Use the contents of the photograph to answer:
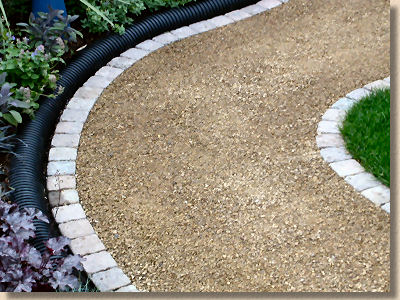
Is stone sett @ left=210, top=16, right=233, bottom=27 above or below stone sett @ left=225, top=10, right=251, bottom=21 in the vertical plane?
below

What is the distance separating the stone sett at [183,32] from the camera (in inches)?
212

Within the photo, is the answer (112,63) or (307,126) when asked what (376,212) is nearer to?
(307,126)

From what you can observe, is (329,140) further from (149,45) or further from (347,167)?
(149,45)

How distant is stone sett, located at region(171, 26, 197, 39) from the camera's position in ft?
17.6

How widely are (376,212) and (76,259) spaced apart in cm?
171

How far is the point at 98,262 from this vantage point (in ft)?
11.2

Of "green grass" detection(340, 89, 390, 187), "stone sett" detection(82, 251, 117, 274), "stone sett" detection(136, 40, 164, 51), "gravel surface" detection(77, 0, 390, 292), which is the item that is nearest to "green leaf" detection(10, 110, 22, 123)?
"gravel surface" detection(77, 0, 390, 292)

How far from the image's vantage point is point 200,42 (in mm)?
5312

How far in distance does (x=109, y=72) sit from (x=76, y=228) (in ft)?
5.48

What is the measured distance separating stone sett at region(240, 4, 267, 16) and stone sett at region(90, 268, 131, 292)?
10.2 ft

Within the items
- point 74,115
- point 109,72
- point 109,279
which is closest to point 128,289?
point 109,279

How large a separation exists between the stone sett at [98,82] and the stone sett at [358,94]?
5.90 feet

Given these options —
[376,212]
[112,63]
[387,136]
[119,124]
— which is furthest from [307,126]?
[112,63]

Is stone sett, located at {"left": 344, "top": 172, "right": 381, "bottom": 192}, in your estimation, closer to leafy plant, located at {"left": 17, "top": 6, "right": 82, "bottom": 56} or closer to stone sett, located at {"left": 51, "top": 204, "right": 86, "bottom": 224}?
stone sett, located at {"left": 51, "top": 204, "right": 86, "bottom": 224}
